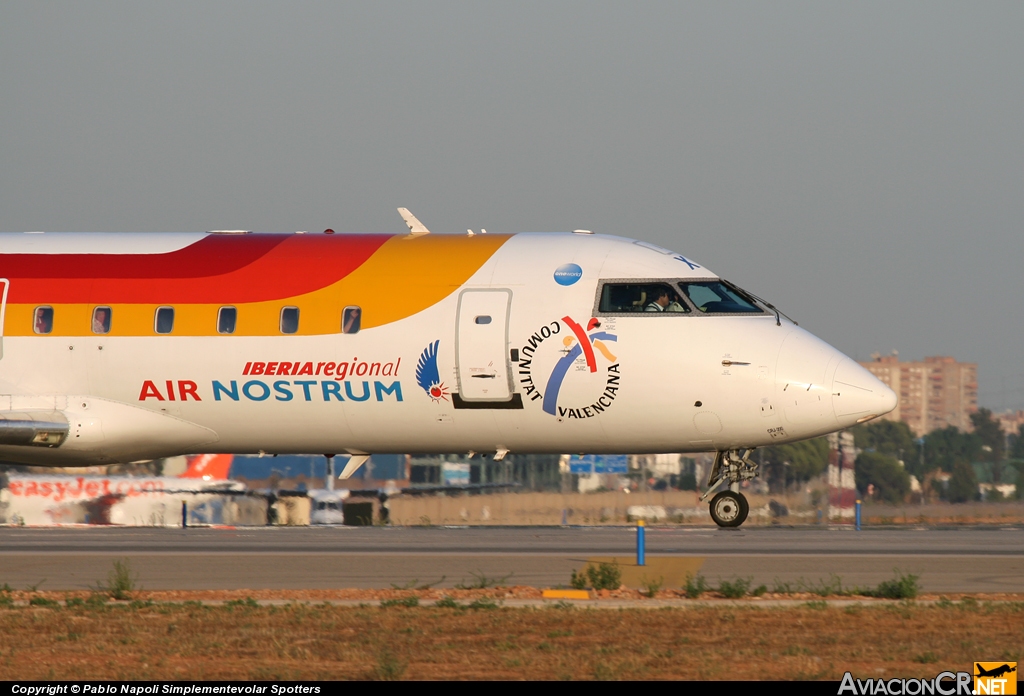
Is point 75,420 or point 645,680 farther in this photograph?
point 75,420

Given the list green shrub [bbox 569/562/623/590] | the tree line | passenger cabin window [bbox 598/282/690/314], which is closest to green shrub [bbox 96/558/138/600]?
green shrub [bbox 569/562/623/590]

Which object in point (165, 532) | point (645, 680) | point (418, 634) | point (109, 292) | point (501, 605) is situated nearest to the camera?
point (645, 680)

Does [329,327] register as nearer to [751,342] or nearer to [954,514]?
[751,342]

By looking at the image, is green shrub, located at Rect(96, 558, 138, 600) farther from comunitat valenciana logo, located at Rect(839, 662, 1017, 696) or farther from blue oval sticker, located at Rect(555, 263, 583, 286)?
comunitat valenciana logo, located at Rect(839, 662, 1017, 696)

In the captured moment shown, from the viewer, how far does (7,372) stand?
21.8 meters

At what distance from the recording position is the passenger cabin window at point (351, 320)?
21172mm

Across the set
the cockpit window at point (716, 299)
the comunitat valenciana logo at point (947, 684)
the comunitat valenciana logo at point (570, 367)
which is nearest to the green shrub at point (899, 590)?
the comunitat valenciana logo at point (947, 684)

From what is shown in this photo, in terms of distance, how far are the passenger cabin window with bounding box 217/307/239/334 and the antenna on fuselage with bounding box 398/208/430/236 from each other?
3536mm

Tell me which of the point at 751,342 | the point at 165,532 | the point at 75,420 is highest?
the point at 751,342

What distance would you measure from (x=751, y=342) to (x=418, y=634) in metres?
9.29

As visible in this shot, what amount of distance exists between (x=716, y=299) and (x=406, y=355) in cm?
518

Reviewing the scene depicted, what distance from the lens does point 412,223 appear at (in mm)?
23109

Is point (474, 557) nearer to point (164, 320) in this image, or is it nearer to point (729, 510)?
point (729, 510)

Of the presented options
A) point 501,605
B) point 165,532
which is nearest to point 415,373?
point 501,605
